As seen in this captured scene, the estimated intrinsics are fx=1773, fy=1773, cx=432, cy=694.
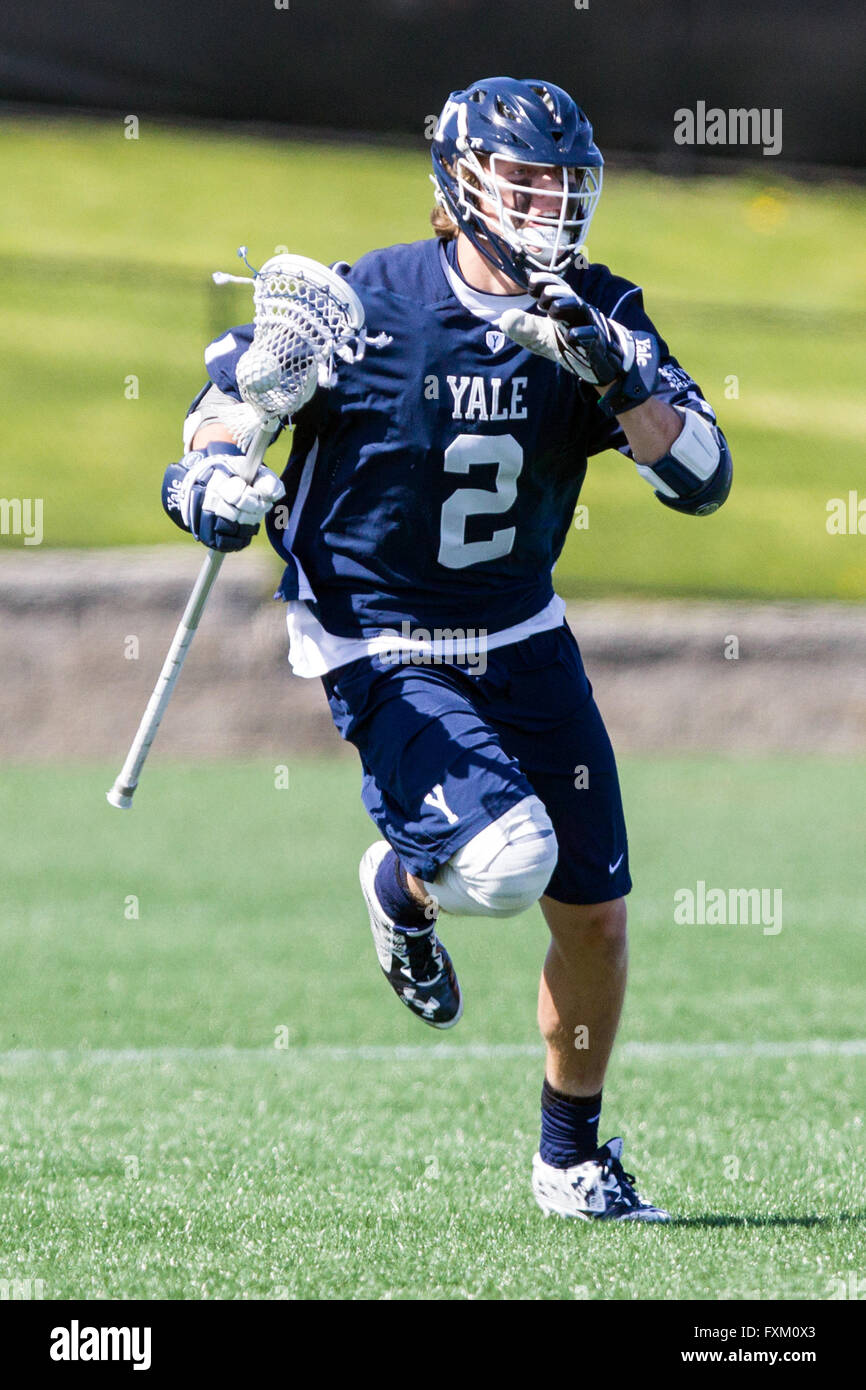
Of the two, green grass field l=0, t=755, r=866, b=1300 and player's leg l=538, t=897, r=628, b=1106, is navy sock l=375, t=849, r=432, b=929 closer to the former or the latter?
player's leg l=538, t=897, r=628, b=1106

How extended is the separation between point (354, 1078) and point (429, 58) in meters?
15.5

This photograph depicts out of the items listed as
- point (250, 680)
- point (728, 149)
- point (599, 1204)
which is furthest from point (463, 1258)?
point (728, 149)

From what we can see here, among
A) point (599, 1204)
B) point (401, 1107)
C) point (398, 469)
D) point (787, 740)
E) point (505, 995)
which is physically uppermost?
point (398, 469)

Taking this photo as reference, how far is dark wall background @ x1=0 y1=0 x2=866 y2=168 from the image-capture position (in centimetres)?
1808

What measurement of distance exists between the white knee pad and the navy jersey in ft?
1.63

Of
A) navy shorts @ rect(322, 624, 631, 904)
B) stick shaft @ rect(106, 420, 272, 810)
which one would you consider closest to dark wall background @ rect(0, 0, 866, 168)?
stick shaft @ rect(106, 420, 272, 810)

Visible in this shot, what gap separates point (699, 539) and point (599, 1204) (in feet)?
36.2

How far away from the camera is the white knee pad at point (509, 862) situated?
323 centimetres

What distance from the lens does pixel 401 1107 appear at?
176 inches

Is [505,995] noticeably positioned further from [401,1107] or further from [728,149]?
[728,149]

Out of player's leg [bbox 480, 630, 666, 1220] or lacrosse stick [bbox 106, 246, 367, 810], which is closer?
lacrosse stick [bbox 106, 246, 367, 810]

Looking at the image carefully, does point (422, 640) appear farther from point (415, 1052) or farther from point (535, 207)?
point (415, 1052)

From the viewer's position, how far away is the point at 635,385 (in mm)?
3184

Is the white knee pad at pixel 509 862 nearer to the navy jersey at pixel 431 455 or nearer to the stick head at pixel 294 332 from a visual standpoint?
the navy jersey at pixel 431 455
